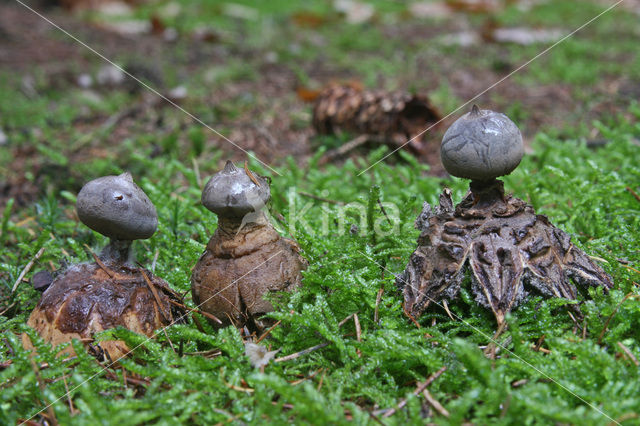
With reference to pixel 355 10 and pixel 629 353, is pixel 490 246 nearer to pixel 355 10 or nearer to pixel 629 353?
pixel 629 353

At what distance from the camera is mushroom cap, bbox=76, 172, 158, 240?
2.00m

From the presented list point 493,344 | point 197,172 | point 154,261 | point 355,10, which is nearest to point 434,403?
point 493,344

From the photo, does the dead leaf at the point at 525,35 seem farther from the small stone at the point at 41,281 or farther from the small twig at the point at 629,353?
the small stone at the point at 41,281

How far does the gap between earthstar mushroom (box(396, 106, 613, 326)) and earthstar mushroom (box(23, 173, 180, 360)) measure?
104cm

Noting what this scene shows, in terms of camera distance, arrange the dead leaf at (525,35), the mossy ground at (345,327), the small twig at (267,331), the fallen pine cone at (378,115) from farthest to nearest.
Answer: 1. the dead leaf at (525,35)
2. the fallen pine cone at (378,115)
3. the small twig at (267,331)
4. the mossy ground at (345,327)

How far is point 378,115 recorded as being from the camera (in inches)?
175

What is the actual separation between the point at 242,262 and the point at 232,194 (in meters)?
0.29

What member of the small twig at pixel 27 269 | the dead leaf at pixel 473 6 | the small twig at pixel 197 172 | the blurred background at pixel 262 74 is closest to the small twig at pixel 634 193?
the blurred background at pixel 262 74

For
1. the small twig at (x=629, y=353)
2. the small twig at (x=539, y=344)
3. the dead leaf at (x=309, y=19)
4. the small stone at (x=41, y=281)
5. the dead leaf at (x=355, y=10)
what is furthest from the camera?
the dead leaf at (x=355, y=10)

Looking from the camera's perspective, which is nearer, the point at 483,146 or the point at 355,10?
the point at 483,146

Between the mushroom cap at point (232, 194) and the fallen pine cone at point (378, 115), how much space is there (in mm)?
→ 2527

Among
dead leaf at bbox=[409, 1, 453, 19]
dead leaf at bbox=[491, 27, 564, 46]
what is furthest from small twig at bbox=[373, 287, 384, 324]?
dead leaf at bbox=[409, 1, 453, 19]

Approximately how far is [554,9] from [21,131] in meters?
9.65

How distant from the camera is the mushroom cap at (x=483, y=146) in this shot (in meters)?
1.91
